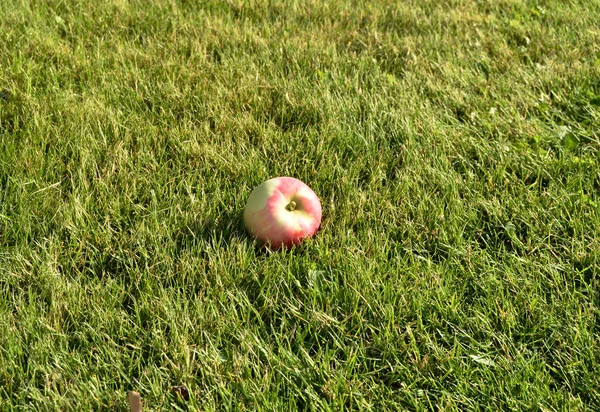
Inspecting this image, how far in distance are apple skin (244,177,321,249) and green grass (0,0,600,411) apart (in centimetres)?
8

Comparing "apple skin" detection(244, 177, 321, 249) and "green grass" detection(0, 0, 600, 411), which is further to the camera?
"apple skin" detection(244, 177, 321, 249)

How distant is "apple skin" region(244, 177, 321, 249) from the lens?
260 centimetres

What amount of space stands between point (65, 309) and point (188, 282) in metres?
0.43

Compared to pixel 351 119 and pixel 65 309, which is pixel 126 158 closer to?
pixel 65 309

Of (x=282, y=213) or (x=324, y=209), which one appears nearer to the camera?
(x=282, y=213)

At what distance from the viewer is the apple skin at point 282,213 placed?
260cm

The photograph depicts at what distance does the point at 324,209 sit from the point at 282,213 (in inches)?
12.8

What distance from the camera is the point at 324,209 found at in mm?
2891

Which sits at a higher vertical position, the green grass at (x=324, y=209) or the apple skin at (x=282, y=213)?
the apple skin at (x=282, y=213)

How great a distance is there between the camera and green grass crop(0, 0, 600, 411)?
2199 millimetres

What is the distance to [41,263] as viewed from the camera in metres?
2.52

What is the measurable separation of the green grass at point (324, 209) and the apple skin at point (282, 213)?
76 millimetres

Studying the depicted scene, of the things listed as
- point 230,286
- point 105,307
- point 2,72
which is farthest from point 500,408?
point 2,72

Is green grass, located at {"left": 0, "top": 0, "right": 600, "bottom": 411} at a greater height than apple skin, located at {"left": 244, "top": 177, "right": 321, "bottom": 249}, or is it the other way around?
apple skin, located at {"left": 244, "top": 177, "right": 321, "bottom": 249}
